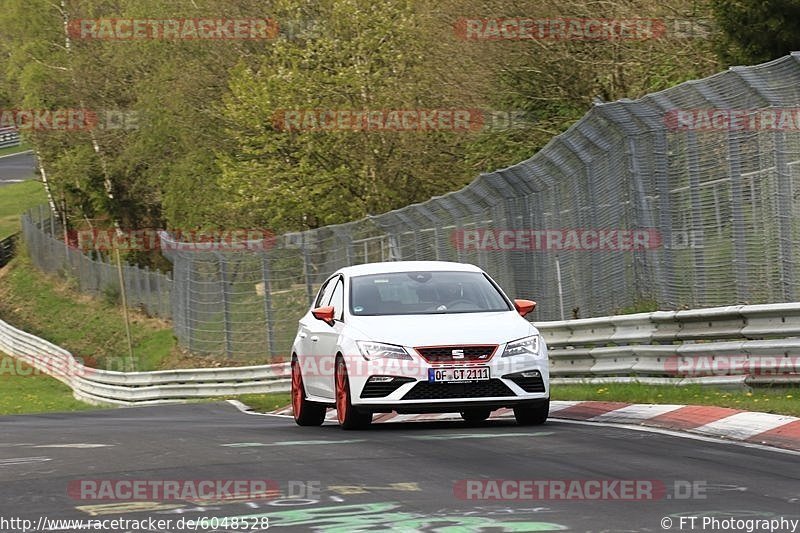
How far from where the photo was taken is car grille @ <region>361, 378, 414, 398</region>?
1381cm

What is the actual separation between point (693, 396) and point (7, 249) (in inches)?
2556

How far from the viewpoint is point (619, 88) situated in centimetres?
3247

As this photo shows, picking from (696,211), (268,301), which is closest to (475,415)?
(696,211)

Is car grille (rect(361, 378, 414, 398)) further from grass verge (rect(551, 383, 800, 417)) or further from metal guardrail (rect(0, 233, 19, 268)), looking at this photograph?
metal guardrail (rect(0, 233, 19, 268))

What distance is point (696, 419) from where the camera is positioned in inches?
512

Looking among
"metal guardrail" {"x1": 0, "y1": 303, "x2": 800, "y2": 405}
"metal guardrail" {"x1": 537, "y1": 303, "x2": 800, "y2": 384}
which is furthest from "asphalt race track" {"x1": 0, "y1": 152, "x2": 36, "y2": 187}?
"metal guardrail" {"x1": 537, "y1": 303, "x2": 800, "y2": 384}

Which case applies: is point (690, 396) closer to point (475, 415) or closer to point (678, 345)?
point (678, 345)

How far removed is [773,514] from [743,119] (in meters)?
8.00

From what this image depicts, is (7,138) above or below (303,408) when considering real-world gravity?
above

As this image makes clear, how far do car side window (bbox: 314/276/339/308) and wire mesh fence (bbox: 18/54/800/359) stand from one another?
148 inches

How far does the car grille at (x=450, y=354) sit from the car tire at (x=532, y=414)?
68 cm

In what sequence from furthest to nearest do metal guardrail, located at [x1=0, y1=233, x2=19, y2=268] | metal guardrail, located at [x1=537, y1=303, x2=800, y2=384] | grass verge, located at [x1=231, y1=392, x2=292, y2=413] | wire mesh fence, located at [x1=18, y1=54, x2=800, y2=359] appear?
metal guardrail, located at [x1=0, y1=233, x2=19, y2=268] < grass verge, located at [x1=231, y1=392, x2=292, y2=413] < wire mesh fence, located at [x1=18, y1=54, x2=800, y2=359] < metal guardrail, located at [x1=537, y1=303, x2=800, y2=384]

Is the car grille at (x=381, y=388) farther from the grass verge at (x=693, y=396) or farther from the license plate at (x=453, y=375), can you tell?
the grass verge at (x=693, y=396)

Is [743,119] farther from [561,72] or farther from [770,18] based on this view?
[561,72]
